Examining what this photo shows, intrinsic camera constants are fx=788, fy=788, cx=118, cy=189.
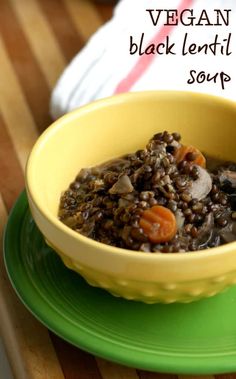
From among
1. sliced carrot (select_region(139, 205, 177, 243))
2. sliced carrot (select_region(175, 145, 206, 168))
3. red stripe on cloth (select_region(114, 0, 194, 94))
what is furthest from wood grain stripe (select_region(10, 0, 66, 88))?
sliced carrot (select_region(139, 205, 177, 243))

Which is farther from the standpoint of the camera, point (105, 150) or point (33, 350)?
point (105, 150)

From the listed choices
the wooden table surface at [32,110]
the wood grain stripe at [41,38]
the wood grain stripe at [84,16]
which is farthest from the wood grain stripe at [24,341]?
the wood grain stripe at [84,16]

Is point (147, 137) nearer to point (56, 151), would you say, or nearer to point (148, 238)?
point (56, 151)

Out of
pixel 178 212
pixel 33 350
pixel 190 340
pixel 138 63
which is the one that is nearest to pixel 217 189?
pixel 178 212

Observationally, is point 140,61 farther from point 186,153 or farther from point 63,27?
point 186,153

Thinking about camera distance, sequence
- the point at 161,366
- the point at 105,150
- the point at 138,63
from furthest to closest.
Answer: the point at 138,63
the point at 105,150
the point at 161,366

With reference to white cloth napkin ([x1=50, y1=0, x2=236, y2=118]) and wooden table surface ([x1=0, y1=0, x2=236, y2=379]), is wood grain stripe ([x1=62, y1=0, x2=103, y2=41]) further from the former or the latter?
white cloth napkin ([x1=50, y1=0, x2=236, y2=118])
